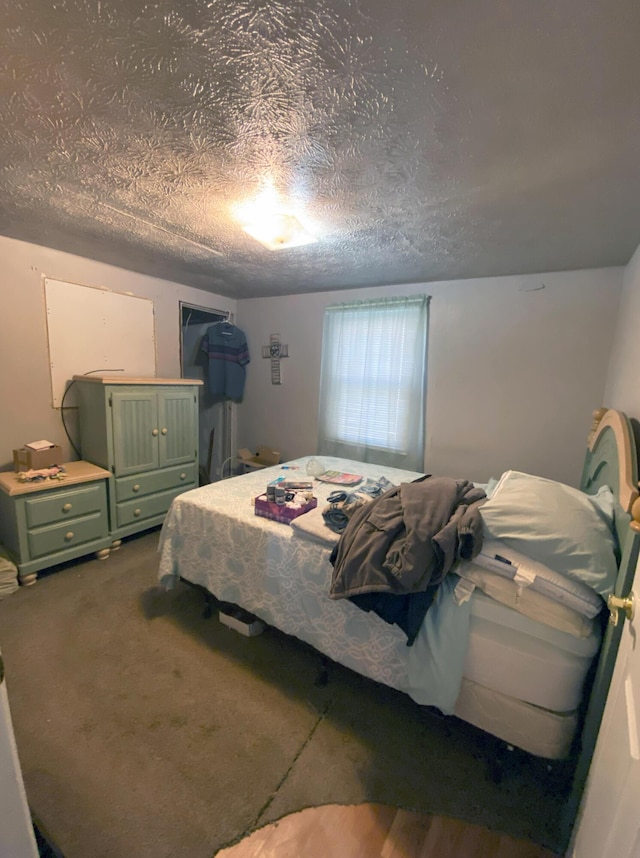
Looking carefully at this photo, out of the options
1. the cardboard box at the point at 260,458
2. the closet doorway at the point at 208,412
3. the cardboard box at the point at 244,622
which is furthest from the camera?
the closet doorway at the point at 208,412

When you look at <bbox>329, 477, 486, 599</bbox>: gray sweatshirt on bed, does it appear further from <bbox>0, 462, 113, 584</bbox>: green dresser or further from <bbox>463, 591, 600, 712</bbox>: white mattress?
<bbox>0, 462, 113, 584</bbox>: green dresser

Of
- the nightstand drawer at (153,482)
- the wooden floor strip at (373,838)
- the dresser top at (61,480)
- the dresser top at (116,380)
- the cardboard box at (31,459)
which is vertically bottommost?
the wooden floor strip at (373,838)

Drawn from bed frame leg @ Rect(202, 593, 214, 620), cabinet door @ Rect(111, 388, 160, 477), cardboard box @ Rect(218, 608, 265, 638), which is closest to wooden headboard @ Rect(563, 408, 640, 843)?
cardboard box @ Rect(218, 608, 265, 638)

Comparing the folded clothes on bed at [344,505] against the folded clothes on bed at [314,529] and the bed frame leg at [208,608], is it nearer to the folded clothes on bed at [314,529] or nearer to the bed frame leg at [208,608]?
the folded clothes on bed at [314,529]

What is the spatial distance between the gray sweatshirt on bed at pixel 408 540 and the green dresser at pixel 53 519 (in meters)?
2.06

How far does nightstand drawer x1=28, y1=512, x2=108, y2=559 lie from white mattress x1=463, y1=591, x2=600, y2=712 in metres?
2.59

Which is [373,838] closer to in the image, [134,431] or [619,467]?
[619,467]

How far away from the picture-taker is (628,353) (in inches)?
73.6

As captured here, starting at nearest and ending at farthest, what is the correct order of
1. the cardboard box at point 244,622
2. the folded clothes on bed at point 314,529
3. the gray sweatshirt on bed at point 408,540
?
1. the gray sweatshirt on bed at point 408,540
2. the folded clothes on bed at point 314,529
3. the cardboard box at point 244,622

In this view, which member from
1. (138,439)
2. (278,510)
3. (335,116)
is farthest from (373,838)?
(138,439)

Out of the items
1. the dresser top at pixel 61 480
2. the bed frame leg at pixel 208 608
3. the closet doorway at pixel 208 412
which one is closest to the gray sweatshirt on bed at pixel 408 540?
the bed frame leg at pixel 208 608

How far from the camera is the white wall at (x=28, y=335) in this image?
247 centimetres

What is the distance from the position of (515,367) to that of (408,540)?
7.07 ft

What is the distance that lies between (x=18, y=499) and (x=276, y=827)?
224 centimetres
